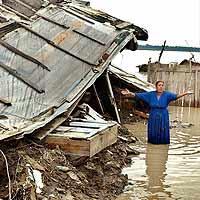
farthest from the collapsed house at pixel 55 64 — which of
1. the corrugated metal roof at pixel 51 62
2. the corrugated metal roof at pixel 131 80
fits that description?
the corrugated metal roof at pixel 131 80

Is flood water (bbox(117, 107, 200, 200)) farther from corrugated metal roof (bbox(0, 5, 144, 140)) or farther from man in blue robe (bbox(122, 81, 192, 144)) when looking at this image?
corrugated metal roof (bbox(0, 5, 144, 140))

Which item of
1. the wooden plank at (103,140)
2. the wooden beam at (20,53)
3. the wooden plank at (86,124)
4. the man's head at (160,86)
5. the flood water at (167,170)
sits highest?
the wooden beam at (20,53)

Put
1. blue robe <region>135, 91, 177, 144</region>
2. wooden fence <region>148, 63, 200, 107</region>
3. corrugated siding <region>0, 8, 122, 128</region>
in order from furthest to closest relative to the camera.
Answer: wooden fence <region>148, 63, 200, 107</region> → blue robe <region>135, 91, 177, 144</region> → corrugated siding <region>0, 8, 122, 128</region>

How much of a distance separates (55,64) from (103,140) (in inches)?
97.0

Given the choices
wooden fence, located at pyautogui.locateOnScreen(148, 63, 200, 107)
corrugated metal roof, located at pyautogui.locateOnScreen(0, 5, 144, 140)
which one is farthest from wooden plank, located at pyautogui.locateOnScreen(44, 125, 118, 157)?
wooden fence, located at pyautogui.locateOnScreen(148, 63, 200, 107)

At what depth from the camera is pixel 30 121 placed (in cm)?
790

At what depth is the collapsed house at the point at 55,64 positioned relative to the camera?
8000 mm

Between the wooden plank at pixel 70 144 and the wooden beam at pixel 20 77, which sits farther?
the wooden beam at pixel 20 77

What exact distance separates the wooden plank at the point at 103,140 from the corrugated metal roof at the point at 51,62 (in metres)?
0.85

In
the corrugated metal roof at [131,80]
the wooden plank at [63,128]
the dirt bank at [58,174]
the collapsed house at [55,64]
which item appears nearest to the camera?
the dirt bank at [58,174]

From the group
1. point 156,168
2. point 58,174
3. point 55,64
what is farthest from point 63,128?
point 55,64

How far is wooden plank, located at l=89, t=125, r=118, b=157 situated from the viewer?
7684 millimetres

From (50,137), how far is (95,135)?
722mm

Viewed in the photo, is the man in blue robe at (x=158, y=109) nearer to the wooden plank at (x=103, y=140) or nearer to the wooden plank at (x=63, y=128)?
the wooden plank at (x=103, y=140)
